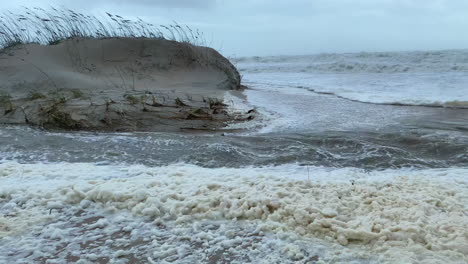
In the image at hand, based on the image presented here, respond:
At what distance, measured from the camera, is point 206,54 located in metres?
13.4

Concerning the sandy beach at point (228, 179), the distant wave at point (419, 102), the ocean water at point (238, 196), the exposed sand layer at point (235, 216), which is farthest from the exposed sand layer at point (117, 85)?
the distant wave at point (419, 102)

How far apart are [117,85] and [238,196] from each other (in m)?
7.57

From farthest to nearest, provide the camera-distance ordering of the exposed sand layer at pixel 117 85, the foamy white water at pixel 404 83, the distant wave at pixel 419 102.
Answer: the foamy white water at pixel 404 83 < the distant wave at pixel 419 102 < the exposed sand layer at pixel 117 85

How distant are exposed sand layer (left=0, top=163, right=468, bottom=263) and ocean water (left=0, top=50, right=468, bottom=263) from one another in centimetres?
1

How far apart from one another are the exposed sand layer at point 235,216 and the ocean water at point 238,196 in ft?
0.03

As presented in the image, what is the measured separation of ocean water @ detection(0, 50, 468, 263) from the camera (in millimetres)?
2467

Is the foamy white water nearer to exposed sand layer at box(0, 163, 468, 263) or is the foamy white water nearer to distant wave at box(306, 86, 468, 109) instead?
distant wave at box(306, 86, 468, 109)

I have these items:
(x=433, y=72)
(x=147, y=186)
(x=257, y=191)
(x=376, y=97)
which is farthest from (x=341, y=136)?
(x=433, y=72)

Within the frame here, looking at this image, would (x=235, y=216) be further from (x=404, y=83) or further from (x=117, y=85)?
(x=404, y=83)

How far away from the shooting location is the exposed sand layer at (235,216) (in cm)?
243

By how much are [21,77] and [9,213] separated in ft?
24.9

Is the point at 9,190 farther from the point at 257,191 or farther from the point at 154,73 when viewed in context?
the point at 154,73

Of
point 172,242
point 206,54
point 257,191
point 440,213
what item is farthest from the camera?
point 206,54

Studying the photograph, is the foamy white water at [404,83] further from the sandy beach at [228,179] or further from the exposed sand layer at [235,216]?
the exposed sand layer at [235,216]
